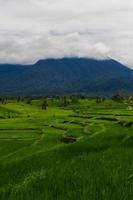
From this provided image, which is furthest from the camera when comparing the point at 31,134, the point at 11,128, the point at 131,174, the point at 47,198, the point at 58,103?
the point at 58,103

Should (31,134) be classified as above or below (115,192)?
below

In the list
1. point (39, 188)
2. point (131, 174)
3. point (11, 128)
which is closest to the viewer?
point (39, 188)

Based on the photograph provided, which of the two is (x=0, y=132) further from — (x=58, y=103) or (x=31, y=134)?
(x=58, y=103)

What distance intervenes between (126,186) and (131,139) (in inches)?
943

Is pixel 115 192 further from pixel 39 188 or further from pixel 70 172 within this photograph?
pixel 70 172

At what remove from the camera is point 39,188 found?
9.49 m

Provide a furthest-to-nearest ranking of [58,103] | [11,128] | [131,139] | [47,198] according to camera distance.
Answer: [58,103]
[11,128]
[131,139]
[47,198]

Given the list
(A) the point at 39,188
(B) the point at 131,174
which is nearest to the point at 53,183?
(A) the point at 39,188

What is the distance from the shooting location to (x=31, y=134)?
6806cm

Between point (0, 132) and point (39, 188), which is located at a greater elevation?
point (39, 188)

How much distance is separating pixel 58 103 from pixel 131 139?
6429 inches

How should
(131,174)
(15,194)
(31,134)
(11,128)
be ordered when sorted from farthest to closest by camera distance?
1. (11,128)
2. (31,134)
3. (131,174)
4. (15,194)

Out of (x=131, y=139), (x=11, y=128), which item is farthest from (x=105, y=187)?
(x=11, y=128)

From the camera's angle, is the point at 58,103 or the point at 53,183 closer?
the point at 53,183
